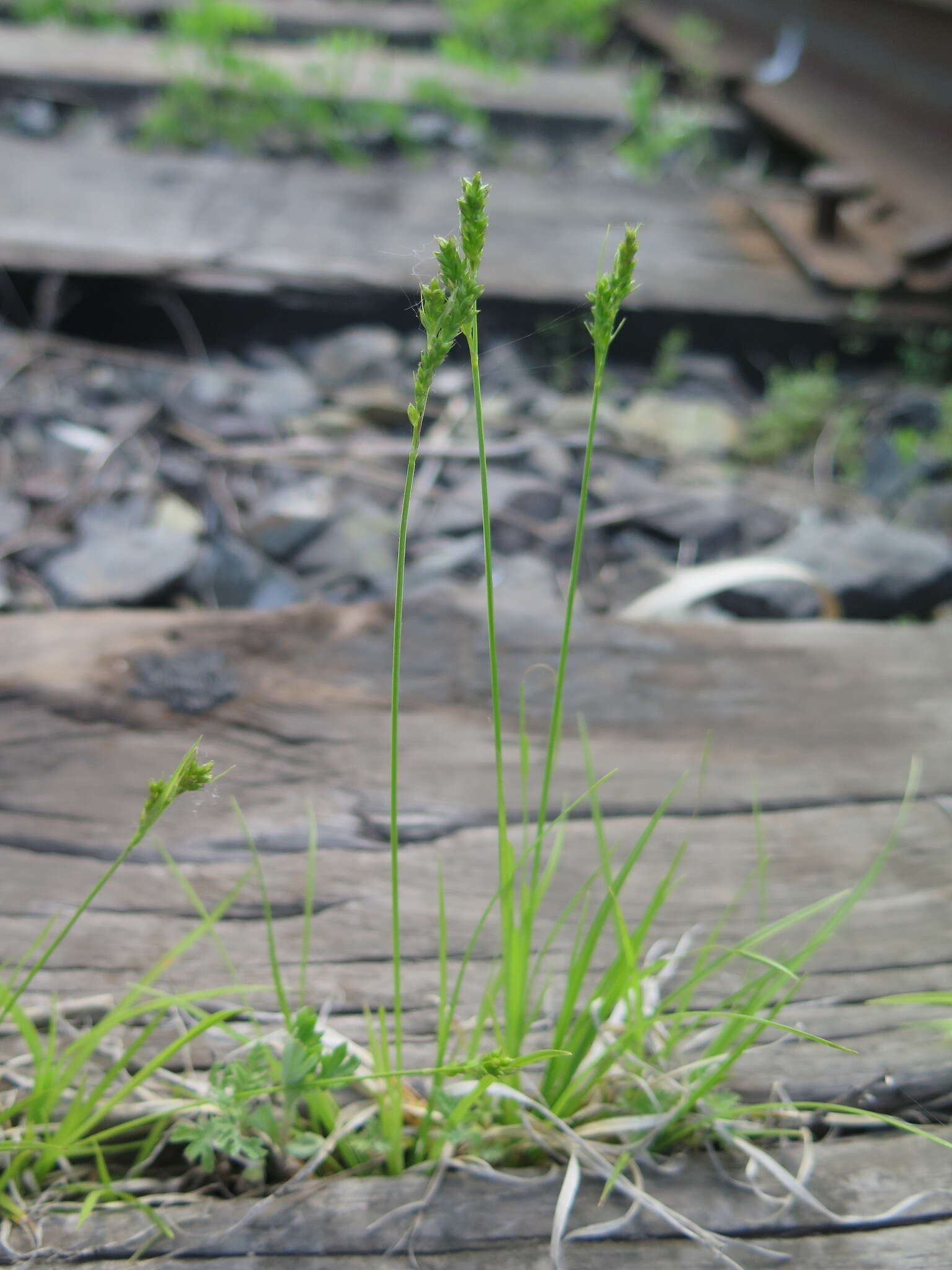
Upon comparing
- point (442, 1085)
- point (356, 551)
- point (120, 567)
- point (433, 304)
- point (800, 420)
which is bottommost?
point (442, 1085)

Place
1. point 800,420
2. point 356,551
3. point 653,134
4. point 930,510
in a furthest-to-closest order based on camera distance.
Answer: point 653,134, point 800,420, point 930,510, point 356,551

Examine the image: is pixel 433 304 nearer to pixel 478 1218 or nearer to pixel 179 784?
pixel 179 784

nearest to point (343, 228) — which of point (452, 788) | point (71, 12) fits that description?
point (452, 788)

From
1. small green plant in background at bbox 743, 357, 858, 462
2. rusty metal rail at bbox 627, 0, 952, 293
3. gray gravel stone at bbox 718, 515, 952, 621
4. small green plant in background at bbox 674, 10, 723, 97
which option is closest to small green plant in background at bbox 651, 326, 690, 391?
small green plant in background at bbox 743, 357, 858, 462

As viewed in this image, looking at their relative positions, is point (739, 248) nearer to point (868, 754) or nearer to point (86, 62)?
point (868, 754)

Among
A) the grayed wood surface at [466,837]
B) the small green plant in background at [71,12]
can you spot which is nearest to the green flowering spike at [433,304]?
the grayed wood surface at [466,837]

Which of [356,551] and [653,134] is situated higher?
[653,134]

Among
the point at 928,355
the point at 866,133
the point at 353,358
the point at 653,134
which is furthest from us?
the point at 653,134
